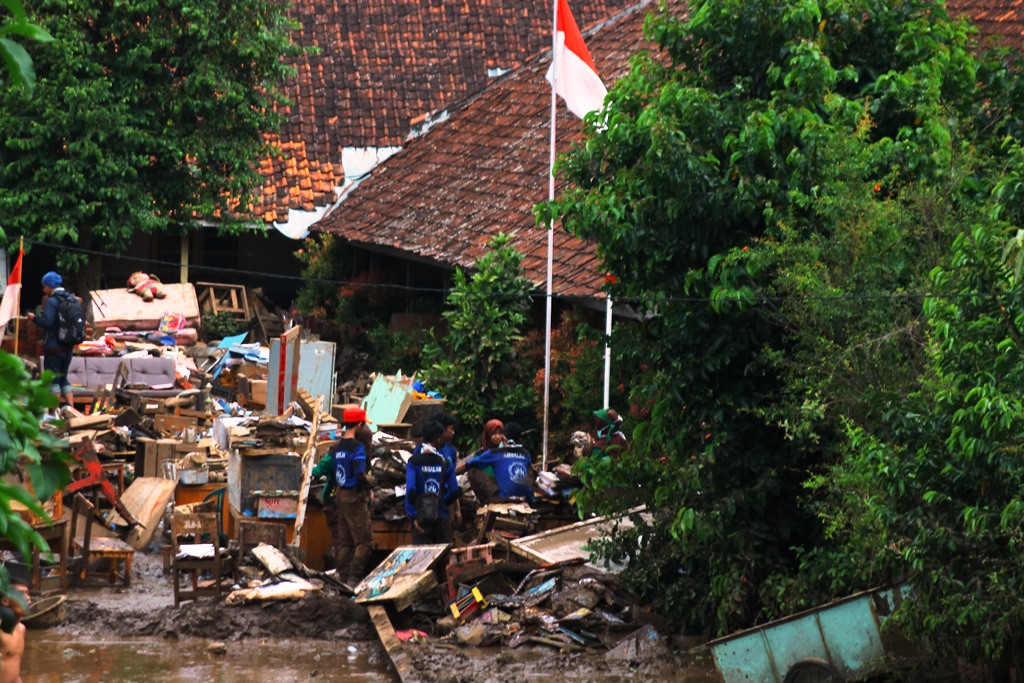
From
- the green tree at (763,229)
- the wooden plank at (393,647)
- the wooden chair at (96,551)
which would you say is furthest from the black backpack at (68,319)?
the green tree at (763,229)

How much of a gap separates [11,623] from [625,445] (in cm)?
927

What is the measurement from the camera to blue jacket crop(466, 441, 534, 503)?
13.5 m

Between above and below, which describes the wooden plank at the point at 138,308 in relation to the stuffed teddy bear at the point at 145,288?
below

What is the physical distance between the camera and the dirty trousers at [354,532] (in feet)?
42.0

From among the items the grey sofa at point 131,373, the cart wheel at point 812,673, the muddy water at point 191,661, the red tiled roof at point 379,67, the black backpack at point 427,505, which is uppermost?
the red tiled roof at point 379,67

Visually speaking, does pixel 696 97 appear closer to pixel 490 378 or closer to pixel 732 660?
pixel 732 660

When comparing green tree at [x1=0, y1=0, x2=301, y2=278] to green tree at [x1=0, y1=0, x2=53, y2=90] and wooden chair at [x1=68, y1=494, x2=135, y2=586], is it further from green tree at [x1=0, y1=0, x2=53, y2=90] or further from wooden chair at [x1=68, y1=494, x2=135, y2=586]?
green tree at [x1=0, y1=0, x2=53, y2=90]

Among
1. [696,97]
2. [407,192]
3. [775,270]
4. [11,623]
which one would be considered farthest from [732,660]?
[407,192]

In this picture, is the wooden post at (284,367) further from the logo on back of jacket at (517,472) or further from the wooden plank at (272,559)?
the wooden plank at (272,559)

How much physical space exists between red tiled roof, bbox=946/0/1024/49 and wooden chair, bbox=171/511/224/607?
10.3 meters

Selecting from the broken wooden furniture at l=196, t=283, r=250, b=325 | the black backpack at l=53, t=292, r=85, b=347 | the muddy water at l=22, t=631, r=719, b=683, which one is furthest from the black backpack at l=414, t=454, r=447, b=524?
the broken wooden furniture at l=196, t=283, r=250, b=325

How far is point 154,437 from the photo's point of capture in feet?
56.5

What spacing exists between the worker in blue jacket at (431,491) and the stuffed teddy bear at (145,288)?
35.8 ft

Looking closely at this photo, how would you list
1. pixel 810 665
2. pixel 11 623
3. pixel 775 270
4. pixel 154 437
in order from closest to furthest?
pixel 11 623, pixel 810 665, pixel 775 270, pixel 154 437
